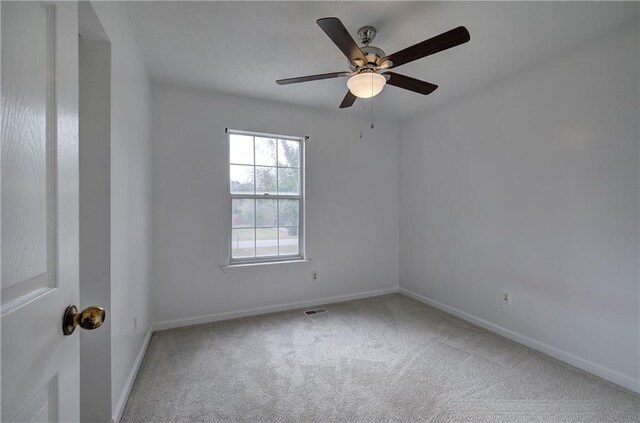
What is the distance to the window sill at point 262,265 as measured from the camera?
3.21 metres

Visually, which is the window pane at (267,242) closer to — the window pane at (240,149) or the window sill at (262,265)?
the window sill at (262,265)

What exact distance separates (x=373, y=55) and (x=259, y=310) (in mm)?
2873

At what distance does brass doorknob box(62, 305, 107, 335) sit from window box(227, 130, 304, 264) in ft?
8.33

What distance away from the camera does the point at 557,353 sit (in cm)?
241

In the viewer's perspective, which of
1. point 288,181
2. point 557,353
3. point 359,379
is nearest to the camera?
point 359,379

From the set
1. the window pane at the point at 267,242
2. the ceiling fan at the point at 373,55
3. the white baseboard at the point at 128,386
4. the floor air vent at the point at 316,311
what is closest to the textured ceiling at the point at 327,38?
the ceiling fan at the point at 373,55

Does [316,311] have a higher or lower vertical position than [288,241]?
lower

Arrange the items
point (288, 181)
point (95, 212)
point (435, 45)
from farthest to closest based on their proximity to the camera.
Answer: point (288, 181) < point (435, 45) < point (95, 212)

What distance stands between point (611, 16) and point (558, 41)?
300 millimetres

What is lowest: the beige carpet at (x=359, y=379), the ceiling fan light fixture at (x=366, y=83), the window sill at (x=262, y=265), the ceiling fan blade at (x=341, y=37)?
the beige carpet at (x=359, y=379)

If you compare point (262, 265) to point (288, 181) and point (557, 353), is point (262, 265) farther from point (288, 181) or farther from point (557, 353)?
point (557, 353)

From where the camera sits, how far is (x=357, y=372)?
7.22ft

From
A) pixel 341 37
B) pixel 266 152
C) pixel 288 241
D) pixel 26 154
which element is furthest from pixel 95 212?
pixel 288 241

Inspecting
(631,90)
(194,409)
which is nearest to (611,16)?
(631,90)
